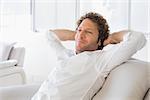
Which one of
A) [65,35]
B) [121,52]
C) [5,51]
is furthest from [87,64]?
[5,51]

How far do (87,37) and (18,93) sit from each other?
1.82 feet

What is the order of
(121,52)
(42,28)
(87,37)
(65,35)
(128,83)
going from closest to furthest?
1. (128,83)
2. (121,52)
3. (87,37)
4. (65,35)
5. (42,28)

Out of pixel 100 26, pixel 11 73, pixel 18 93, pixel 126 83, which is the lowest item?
pixel 11 73

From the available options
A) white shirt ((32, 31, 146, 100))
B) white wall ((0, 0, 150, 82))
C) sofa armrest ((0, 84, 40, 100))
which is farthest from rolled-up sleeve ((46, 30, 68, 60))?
white wall ((0, 0, 150, 82))

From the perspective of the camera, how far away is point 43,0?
464cm

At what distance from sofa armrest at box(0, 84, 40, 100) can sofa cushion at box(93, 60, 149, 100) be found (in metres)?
0.49

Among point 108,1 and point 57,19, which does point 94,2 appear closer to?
point 108,1

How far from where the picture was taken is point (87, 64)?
1657 mm

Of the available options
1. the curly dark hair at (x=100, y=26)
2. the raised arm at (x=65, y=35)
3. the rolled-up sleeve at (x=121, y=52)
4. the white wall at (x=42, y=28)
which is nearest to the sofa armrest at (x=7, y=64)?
the white wall at (x=42, y=28)

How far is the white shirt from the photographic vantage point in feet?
5.26

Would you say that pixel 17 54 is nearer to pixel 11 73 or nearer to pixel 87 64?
pixel 11 73

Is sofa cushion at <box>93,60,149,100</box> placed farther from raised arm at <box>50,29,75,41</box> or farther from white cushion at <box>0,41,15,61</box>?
white cushion at <box>0,41,15,61</box>

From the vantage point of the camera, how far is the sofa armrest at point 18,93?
184 cm

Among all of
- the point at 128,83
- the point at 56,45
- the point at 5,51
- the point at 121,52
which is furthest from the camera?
the point at 5,51
